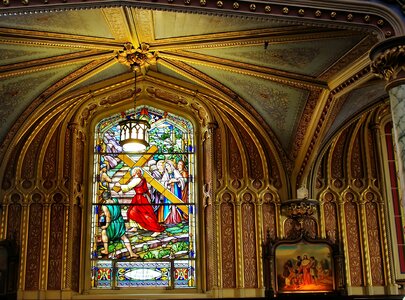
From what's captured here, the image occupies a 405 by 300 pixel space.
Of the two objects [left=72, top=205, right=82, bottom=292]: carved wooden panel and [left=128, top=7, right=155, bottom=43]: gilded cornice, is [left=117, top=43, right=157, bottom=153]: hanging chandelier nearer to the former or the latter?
[left=128, top=7, right=155, bottom=43]: gilded cornice

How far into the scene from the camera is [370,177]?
44.8ft

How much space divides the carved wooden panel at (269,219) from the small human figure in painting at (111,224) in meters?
2.69

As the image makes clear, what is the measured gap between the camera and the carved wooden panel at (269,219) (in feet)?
43.4

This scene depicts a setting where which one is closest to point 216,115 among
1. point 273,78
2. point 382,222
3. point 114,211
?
point 273,78

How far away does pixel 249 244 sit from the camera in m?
13.2

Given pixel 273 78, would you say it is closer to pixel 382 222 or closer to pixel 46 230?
pixel 382 222

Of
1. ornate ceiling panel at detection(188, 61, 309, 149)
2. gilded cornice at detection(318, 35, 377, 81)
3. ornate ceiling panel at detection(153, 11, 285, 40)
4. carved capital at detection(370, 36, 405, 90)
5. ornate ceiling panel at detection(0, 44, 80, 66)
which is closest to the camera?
carved capital at detection(370, 36, 405, 90)

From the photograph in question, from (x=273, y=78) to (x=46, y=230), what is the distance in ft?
17.3

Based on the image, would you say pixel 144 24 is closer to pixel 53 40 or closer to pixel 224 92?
pixel 53 40

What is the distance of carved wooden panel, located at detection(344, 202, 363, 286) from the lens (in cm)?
1305

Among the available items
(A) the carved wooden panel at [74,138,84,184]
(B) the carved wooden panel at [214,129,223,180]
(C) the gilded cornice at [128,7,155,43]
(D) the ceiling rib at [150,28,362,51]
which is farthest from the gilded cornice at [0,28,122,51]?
(B) the carved wooden panel at [214,129,223,180]

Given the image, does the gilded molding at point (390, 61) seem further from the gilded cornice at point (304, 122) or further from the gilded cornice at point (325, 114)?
the gilded cornice at point (304, 122)

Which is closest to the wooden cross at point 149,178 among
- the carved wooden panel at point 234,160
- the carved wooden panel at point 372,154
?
the carved wooden panel at point 234,160

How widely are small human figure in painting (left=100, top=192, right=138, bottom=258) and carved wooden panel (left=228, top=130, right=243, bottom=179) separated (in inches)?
97.9
